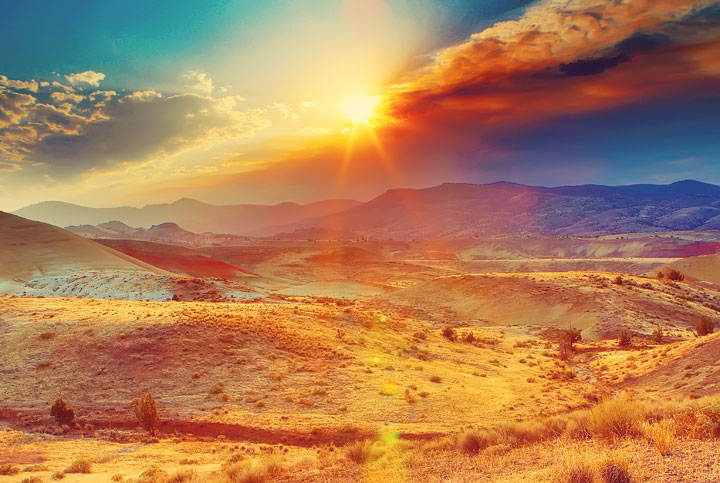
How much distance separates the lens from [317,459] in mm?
10352

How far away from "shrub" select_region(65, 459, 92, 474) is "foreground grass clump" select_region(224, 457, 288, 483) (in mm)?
3826

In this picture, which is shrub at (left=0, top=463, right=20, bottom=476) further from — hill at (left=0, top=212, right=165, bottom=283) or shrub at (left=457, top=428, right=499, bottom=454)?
hill at (left=0, top=212, right=165, bottom=283)

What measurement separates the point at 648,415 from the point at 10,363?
24.0m

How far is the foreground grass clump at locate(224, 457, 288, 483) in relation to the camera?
8.73 meters

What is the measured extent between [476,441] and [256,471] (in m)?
4.83

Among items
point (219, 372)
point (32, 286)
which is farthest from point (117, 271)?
point (219, 372)

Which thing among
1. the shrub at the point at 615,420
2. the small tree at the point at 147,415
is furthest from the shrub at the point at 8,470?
the shrub at the point at 615,420

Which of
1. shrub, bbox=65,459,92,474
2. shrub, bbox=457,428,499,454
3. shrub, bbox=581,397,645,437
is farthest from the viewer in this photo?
shrub, bbox=65,459,92,474

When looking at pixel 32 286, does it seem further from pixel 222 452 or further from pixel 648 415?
pixel 648 415

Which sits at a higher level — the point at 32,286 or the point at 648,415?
the point at 32,286

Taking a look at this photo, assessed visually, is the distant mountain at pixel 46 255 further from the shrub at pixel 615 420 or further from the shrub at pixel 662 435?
the shrub at pixel 662 435

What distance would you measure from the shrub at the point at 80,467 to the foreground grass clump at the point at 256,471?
3826mm

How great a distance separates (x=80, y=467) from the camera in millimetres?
10680

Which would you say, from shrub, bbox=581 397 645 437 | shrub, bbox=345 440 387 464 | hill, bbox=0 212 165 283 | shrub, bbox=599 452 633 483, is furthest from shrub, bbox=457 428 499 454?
hill, bbox=0 212 165 283
